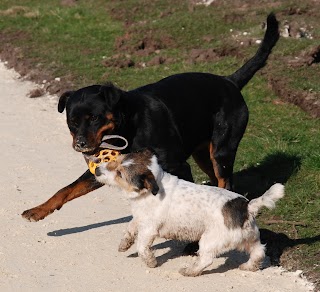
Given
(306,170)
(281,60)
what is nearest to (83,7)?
(281,60)

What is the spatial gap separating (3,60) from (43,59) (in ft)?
3.86

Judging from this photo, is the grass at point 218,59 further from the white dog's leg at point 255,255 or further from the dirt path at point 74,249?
the dirt path at point 74,249

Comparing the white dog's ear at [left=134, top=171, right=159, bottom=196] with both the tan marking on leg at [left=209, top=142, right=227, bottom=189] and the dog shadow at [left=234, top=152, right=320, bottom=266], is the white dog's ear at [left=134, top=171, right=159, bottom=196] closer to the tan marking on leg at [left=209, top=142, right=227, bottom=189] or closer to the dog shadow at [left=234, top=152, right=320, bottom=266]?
the tan marking on leg at [left=209, top=142, right=227, bottom=189]

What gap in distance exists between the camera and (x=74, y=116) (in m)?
8.08

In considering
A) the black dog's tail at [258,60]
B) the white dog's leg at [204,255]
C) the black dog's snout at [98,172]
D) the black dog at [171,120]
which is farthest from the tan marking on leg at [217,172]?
the black dog's snout at [98,172]

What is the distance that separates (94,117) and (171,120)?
890 mm

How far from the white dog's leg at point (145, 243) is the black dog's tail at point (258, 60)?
2781 millimetres

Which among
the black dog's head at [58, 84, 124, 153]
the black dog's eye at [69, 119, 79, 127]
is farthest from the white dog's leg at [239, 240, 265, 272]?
the black dog's eye at [69, 119, 79, 127]

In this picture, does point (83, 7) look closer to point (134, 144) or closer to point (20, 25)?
point (20, 25)

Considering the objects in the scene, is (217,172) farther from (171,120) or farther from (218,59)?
(218,59)

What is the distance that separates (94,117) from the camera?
8.01 metres

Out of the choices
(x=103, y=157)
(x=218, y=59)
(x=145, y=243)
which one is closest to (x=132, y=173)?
(x=103, y=157)

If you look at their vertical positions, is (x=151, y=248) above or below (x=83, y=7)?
above

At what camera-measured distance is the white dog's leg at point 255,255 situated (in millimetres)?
7449
